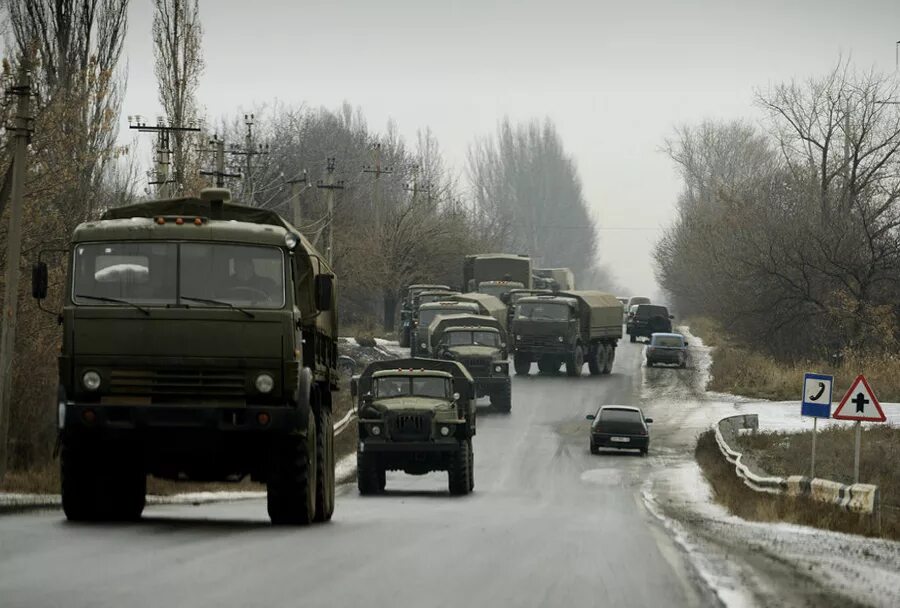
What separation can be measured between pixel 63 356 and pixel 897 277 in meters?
53.5

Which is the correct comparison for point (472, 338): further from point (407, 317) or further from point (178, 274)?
point (178, 274)

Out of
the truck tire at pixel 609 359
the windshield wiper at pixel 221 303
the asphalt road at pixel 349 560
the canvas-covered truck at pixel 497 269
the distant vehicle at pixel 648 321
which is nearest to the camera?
the asphalt road at pixel 349 560

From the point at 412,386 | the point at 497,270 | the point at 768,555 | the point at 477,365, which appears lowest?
the point at 768,555

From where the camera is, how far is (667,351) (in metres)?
63.3

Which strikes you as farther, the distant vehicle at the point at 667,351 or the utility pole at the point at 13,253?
the distant vehicle at the point at 667,351

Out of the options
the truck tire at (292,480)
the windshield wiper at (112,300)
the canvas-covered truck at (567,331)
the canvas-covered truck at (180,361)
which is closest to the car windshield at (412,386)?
the truck tire at (292,480)

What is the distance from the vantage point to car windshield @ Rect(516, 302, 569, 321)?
54.8 meters

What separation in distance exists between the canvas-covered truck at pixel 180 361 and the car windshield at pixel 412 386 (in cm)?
1298

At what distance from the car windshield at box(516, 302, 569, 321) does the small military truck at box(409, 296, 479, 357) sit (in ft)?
6.65

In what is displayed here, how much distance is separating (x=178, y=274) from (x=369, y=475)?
14.0 m

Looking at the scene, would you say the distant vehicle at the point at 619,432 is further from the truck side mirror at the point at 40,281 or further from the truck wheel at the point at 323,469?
the truck side mirror at the point at 40,281

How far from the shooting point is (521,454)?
135 feet

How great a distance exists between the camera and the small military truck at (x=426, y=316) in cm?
5159

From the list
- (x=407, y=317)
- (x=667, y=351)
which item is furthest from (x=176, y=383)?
(x=667, y=351)
